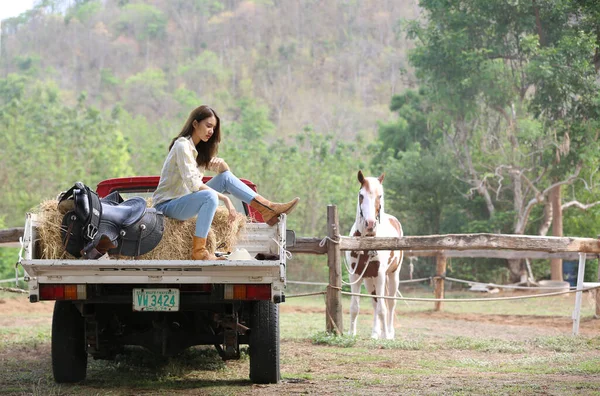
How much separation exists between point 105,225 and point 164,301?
707 millimetres

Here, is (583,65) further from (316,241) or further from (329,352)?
(329,352)

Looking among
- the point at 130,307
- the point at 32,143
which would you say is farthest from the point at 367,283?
the point at 32,143

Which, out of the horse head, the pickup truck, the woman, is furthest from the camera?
the horse head

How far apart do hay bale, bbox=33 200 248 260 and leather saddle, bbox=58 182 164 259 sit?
67 mm

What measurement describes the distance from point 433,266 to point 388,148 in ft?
25.0

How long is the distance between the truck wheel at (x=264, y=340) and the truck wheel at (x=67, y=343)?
1439mm

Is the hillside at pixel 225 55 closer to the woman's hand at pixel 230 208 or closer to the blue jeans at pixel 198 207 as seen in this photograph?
the woman's hand at pixel 230 208

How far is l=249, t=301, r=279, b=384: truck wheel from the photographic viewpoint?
6691 millimetres

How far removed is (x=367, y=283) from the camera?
11305mm

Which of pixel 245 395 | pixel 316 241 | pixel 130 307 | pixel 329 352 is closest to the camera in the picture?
pixel 245 395

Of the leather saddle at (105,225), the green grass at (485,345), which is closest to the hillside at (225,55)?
the green grass at (485,345)

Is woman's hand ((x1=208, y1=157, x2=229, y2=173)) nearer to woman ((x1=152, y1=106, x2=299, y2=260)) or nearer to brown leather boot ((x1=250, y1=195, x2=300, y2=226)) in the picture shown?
woman ((x1=152, y1=106, x2=299, y2=260))

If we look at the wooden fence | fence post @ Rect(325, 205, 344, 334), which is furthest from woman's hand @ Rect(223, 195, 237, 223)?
fence post @ Rect(325, 205, 344, 334)

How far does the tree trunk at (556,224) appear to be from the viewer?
24344 mm
